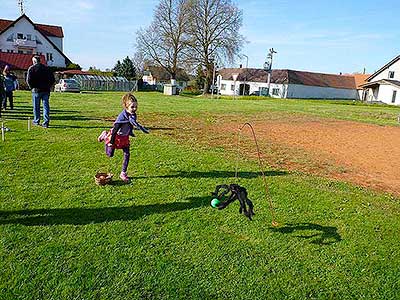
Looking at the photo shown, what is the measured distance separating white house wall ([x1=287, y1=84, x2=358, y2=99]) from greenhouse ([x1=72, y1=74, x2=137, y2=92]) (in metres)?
28.8

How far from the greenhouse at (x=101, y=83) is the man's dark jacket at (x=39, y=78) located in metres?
38.7

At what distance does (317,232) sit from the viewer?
480 cm

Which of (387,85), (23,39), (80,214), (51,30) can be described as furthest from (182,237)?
(51,30)

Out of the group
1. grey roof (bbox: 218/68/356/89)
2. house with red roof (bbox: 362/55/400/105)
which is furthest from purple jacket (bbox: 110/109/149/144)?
grey roof (bbox: 218/68/356/89)

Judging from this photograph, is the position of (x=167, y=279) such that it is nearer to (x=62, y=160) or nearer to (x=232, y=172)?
(x=232, y=172)

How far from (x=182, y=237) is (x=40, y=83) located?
346 inches

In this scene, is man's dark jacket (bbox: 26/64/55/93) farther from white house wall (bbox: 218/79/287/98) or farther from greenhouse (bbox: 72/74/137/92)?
white house wall (bbox: 218/79/287/98)

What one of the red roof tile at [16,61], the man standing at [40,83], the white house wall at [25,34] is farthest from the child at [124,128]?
the white house wall at [25,34]

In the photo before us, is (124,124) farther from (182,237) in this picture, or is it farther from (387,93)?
(387,93)

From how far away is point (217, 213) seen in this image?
5.18 meters

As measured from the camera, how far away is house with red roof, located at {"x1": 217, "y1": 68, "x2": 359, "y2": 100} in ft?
210

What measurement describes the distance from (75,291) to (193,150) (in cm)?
623

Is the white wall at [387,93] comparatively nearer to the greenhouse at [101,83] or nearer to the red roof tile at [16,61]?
the greenhouse at [101,83]

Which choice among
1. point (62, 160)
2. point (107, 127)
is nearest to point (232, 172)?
point (62, 160)
